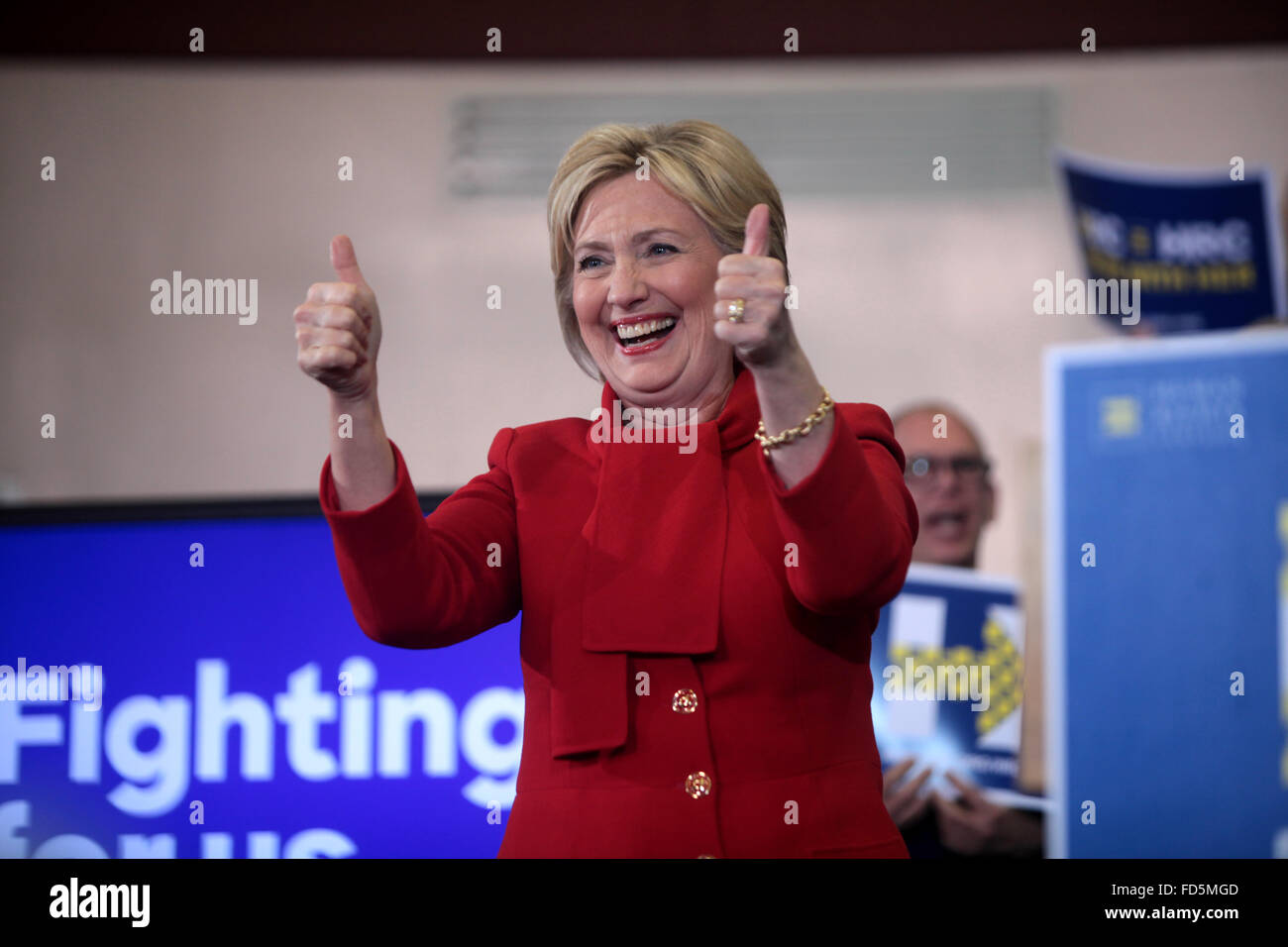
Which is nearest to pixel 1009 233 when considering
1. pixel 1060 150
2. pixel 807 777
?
pixel 1060 150

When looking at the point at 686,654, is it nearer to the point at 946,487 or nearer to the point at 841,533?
the point at 841,533

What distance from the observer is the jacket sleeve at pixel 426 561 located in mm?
1054

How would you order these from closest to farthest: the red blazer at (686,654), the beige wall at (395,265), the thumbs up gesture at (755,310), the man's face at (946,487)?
the thumbs up gesture at (755,310)
the red blazer at (686,654)
the man's face at (946,487)
the beige wall at (395,265)

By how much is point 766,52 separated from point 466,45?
0.69 meters

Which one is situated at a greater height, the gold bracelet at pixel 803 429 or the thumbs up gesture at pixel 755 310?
the thumbs up gesture at pixel 755 310

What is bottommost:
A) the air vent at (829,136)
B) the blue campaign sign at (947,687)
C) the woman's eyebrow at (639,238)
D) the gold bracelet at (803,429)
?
the blue campaign sign at (947,687)

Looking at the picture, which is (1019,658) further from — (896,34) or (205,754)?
(205,754)

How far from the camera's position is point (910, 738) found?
2678 mm

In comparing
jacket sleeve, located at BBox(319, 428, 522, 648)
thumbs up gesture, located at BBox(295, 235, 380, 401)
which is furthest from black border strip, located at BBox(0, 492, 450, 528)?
thumbs up gesture, located at BBox(295, 235, 380, 401)

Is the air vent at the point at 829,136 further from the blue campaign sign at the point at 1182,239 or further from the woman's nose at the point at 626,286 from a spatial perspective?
the woman's nose at the point at 626,286

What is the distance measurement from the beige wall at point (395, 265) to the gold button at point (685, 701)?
186 centimetres

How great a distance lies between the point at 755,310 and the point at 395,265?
7.19ft

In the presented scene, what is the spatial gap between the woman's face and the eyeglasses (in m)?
1.68

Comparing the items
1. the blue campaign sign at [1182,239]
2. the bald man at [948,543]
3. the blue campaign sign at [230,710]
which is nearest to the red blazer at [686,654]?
the blue campaign sign at [230,710]
